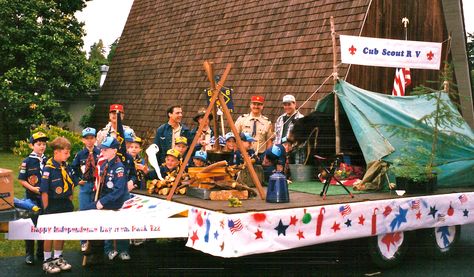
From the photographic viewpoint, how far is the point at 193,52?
16.8 m

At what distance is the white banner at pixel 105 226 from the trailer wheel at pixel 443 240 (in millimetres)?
3310

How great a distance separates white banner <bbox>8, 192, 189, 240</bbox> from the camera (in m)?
5.53

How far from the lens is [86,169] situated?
6.88 meters

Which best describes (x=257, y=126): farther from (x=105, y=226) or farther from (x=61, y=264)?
(x=105, y=226)

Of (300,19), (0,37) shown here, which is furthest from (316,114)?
(0,37)

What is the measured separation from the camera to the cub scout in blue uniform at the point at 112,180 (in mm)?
6018

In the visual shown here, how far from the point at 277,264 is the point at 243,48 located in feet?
28.7

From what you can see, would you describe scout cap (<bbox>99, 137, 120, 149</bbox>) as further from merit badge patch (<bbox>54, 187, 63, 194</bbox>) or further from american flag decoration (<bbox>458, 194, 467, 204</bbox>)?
american flag decoration (<bbox>458, 194, 467, 204</bbox>)

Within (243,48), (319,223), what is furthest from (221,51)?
(319,223)

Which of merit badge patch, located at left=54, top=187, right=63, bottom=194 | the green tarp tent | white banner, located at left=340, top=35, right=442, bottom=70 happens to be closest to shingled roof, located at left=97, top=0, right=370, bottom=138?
white banner, located at left=340, top=35, right=442, bottom=70

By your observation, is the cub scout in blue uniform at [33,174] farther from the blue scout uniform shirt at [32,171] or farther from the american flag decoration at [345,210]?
the american flag decoration at [345,210]

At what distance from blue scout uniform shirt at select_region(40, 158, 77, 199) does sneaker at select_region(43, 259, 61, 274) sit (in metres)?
0.71

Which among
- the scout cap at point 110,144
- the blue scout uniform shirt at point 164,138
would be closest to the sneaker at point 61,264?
the scout cap at point 110,144

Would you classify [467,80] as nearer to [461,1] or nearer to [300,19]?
[461,1]
